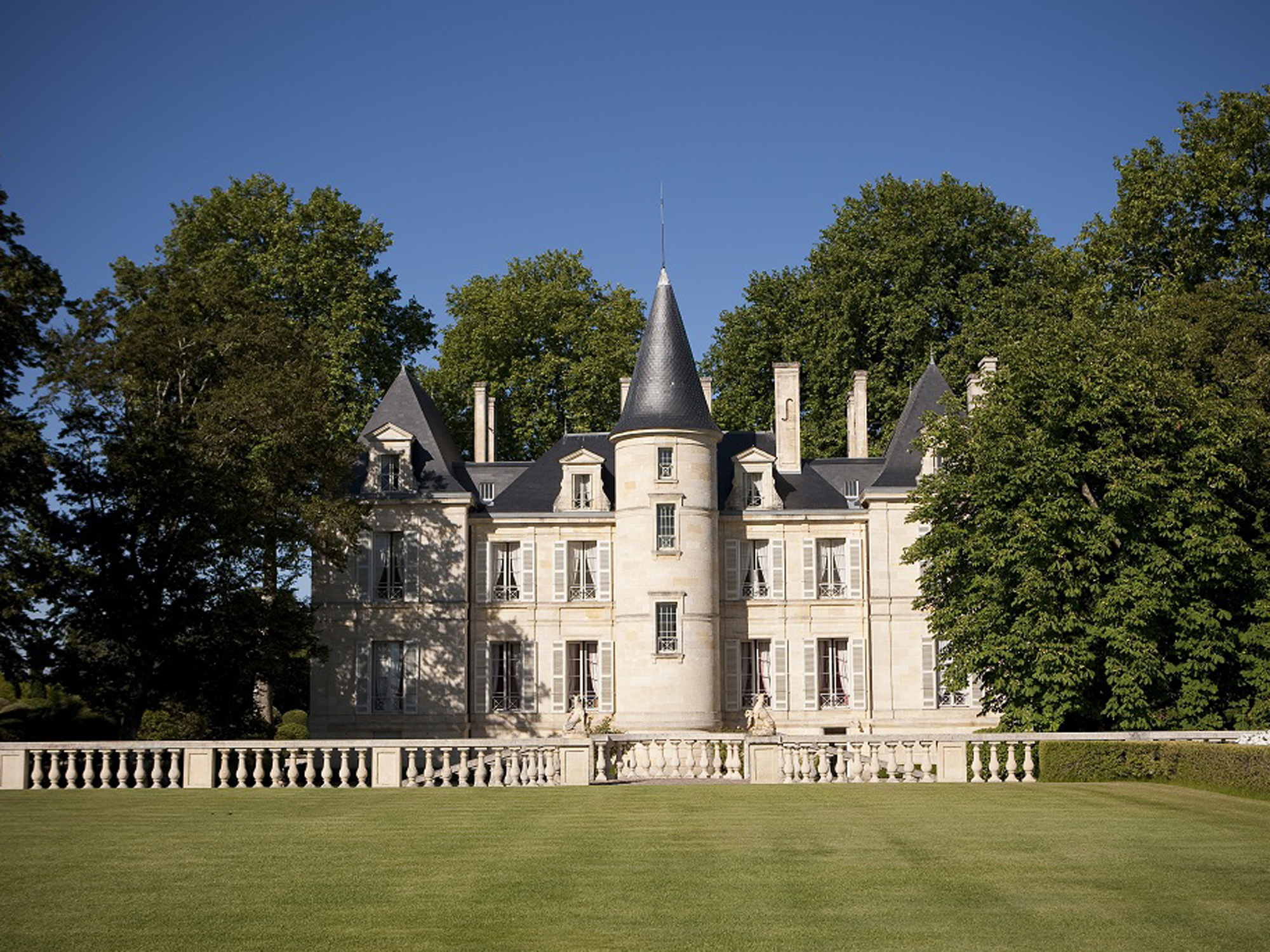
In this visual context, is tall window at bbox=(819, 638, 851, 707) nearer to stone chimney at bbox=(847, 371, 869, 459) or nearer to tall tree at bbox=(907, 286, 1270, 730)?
stone chimney at bbox=(847, 371, 869, 459)

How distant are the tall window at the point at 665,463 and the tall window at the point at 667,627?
3441 millimetres

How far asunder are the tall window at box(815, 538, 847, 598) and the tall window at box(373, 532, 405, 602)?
1170 cm

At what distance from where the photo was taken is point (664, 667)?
39.7 metres

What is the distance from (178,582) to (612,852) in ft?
71.7

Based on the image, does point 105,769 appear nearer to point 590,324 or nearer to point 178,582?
point 178,582

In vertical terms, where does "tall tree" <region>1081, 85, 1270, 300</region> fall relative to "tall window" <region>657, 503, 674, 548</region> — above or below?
above

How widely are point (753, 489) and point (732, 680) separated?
5.46 metres

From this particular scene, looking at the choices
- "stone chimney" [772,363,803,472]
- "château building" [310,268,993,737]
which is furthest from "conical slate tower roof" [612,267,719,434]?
"stone chimney" [772,363,803,472]

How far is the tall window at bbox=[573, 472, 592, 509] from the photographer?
42.2 m

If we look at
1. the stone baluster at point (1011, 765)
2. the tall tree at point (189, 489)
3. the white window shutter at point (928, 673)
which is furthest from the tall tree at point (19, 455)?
the white window shutter at point (928, 673)

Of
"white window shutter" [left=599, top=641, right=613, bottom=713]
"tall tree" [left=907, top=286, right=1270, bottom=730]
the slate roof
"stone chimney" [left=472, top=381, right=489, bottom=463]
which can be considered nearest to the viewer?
"tall tree" [left=907, top=286, right=1270, bottom=730]

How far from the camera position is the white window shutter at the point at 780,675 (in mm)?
41156

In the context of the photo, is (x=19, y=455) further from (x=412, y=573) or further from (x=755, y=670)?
(x=755, y=670)

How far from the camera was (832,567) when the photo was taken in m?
42.1
